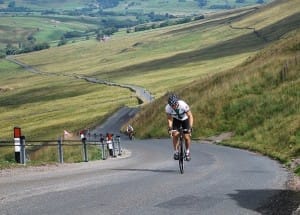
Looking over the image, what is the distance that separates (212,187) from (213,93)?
3985 cm

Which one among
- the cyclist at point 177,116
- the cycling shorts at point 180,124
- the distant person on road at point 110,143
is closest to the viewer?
the cyclist at point 177,116

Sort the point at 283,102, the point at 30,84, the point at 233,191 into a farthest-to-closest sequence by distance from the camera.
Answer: the point at 30,84, the point at 283,102, the point at 233,191

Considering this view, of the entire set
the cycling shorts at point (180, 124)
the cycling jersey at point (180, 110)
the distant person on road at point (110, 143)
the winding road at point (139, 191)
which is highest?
the cycling jersey at point (180, 110)

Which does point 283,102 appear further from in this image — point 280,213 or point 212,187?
point 280,213

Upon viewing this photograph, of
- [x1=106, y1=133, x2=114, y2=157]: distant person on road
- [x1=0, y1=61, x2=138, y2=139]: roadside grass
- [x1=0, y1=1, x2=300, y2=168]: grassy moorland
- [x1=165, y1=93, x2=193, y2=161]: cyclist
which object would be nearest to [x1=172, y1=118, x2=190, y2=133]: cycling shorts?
[x1=165, y1=93, x2=193, y2=161]: cyclist

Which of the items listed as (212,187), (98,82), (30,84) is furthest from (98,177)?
(30,84)

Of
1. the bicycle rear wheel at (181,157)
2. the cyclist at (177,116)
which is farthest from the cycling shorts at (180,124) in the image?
the bicycle rear wheel at (181,157)

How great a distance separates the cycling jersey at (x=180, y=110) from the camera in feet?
61.2

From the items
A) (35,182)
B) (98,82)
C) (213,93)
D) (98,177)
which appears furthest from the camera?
(98,82)

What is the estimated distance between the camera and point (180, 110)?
61.3 feet

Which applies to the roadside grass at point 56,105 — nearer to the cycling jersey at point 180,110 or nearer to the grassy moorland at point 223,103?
the grassy moorland at point 223,103

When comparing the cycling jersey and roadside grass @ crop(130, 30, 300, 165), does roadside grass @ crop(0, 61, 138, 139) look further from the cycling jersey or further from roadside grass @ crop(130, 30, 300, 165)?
the cycling jersey

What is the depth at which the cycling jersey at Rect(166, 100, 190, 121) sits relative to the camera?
61.2 ft

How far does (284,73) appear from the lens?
49.8 metres
